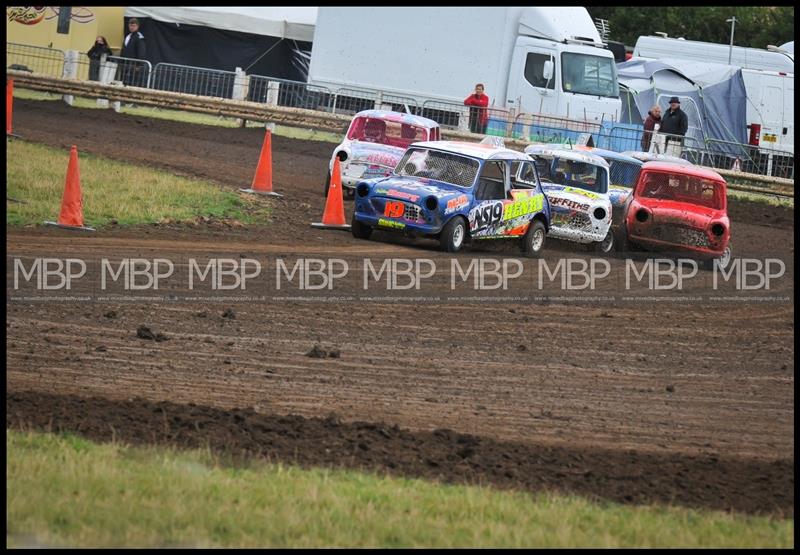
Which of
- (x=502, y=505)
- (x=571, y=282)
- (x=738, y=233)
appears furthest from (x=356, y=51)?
(x=502, y=505)

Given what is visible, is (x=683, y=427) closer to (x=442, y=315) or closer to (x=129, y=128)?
(x=442, y=315)

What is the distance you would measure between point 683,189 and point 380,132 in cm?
542

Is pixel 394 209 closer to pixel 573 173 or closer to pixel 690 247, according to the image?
pixel 573 173

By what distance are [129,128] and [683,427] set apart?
21.7 meters

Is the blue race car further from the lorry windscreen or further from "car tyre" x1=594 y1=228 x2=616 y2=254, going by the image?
the lorry windscreen

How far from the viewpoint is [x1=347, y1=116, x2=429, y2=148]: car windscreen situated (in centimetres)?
2139

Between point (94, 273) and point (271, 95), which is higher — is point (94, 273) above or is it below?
below

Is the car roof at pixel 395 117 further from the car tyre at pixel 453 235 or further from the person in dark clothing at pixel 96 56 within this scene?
the person in dark clothing at pixel 96 56

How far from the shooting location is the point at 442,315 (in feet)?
41.1

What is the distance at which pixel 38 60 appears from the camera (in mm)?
33844

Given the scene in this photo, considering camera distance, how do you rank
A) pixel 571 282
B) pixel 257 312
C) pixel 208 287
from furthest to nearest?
pixel 571 282
pixel 208 287
pixel 257 312

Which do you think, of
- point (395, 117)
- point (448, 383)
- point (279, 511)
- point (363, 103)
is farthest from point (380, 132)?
point (279, 511)

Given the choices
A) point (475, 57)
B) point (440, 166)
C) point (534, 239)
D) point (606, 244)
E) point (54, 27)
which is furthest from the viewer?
point (54, 27)

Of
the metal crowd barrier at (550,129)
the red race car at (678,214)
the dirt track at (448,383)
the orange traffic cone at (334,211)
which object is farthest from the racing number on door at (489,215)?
the metal crowd barrier at (550,129)
